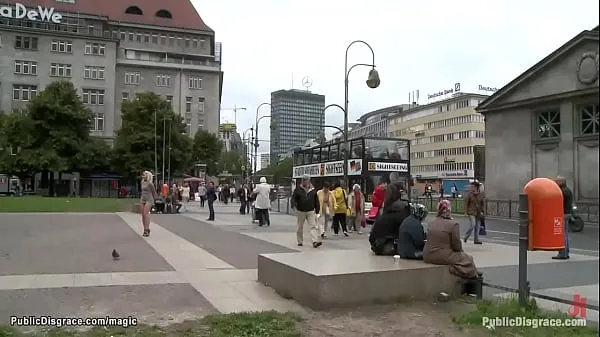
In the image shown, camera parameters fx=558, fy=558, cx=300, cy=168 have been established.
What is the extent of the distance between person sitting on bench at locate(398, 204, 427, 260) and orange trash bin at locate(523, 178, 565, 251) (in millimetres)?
2208

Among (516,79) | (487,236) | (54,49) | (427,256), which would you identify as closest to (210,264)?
(427,256)

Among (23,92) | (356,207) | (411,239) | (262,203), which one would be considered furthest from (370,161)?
(23,92)

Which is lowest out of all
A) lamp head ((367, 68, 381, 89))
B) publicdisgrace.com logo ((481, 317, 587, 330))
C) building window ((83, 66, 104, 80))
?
publicdisgrace.com logo ((481, 317, 587, 330))

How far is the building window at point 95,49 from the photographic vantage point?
84.9 metres

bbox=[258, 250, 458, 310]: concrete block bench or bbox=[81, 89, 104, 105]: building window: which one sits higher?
bbox=[81, 89, 104, 105]: building window

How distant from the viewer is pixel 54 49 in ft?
274

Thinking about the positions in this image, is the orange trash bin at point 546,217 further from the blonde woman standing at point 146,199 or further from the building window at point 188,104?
the building window at point 188,104

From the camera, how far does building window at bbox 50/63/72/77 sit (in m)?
83.6

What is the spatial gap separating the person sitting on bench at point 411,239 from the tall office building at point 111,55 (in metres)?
75.3

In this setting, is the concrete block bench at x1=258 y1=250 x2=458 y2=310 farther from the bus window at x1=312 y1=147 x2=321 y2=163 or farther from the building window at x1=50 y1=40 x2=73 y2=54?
the building window at x1=50 y1=40 x2=73 y2=54

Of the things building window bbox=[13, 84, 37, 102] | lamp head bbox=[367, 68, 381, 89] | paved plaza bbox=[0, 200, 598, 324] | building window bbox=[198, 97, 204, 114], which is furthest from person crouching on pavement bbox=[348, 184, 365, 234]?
building window bbox=[198, 97, 204, 114]

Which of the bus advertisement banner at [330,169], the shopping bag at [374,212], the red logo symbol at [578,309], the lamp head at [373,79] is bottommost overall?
the red logo symbol at [578,309]

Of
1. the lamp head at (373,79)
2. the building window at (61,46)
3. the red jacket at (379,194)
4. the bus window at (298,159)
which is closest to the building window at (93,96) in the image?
the building window at (61,46)

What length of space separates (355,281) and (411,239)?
5.56ft
